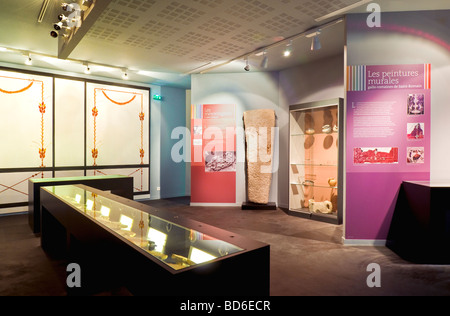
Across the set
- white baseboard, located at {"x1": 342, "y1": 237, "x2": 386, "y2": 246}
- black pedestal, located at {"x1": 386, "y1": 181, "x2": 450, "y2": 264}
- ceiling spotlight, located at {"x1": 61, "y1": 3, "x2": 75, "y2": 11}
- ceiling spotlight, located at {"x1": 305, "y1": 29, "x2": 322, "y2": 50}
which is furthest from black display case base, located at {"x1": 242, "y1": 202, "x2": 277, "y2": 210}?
ceiling spotlight, located at {"x1": 61, "y1": 3, "x2": 75, "y2": 11}

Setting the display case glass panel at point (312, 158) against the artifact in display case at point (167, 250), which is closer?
the artifact in display case at point (167, 250)

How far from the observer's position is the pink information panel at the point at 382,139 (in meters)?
3.63

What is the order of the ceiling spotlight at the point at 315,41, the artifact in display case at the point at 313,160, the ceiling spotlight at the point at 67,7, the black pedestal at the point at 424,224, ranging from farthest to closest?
the artifact in display case at the point at 313,160 → the ceiling spotlight at the point at 315,41 → the ceiling spotlight at the point at 67,7 → the black pedestal at the point at 424,224

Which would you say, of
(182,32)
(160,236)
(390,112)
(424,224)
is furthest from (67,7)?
(424,224)

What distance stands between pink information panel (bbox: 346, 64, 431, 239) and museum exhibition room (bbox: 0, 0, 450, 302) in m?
0.02

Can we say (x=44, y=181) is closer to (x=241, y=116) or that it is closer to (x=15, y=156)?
(x=15, y=156)

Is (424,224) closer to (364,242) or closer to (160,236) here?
(364,242)

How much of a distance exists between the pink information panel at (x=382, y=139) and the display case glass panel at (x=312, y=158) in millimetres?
1498

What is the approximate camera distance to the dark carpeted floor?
8.28 feet

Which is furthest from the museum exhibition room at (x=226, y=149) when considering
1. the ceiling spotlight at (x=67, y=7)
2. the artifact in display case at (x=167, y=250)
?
the ceiling spotlight at (x=67, y=7)

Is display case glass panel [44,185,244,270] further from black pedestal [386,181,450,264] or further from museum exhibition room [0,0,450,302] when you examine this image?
black pedestal [386,181,450,264]

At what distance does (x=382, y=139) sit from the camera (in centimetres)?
370

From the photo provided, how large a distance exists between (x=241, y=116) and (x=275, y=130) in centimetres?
84

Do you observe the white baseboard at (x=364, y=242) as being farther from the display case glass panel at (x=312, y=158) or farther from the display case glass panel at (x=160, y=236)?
the display case glass panel at (x=160, y=236)
